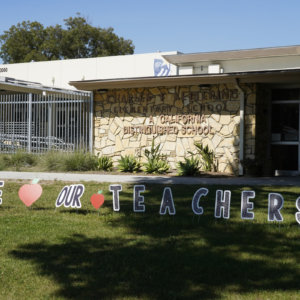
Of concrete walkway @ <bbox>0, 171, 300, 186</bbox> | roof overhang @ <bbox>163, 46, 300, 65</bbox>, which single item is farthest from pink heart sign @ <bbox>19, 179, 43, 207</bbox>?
roof overhang @ <bbox>163, 46, 300, 65</bbox>

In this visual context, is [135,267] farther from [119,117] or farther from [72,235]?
[119,117]

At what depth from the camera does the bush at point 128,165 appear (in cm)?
1525

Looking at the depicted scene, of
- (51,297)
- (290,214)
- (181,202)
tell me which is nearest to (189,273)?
(51,297)

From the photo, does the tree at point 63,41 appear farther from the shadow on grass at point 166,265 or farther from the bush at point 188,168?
the shadow on grass at point 166,265

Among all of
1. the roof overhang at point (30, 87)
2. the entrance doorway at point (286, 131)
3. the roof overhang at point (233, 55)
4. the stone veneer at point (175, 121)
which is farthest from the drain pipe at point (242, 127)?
the roof overhang at point (30, 87)

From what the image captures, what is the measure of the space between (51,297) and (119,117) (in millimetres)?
12627

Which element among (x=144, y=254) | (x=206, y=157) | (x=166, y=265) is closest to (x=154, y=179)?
(x=206, y=157)

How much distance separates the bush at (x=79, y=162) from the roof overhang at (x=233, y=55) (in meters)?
7.07

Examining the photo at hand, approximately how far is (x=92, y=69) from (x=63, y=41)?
98.2ft

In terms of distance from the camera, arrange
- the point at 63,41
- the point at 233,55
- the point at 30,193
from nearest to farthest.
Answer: the point at 30,193, the point at 233,55, the point at 63,41

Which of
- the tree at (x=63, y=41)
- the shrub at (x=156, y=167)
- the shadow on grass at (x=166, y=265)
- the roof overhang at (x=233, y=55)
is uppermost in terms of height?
the tree at (x=63, y=41)

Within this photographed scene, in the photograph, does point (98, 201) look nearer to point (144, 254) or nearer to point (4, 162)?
point (144, 254)

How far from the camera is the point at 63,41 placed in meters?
56.0

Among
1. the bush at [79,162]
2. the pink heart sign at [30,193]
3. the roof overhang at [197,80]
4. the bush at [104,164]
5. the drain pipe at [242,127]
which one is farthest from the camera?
the bush at [104,164]
